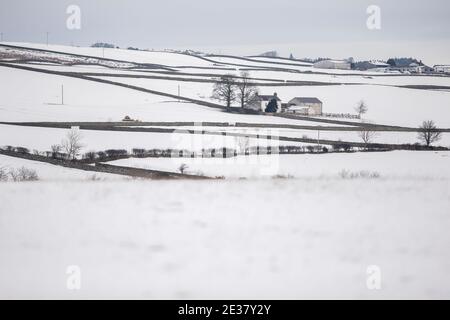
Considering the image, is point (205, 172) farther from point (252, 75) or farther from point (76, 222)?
point (252, 75)

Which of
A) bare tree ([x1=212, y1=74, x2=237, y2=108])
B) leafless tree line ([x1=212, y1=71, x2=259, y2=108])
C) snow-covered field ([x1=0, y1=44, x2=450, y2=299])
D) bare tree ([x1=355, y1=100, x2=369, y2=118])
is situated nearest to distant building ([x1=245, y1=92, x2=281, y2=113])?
leafless tree line ([x1=212, y1=71, x2=259, y2=108])

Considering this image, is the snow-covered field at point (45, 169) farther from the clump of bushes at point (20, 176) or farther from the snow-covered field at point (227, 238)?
the snow-covered field at point (227, 238)

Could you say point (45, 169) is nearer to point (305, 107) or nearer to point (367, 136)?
point (367, 136)

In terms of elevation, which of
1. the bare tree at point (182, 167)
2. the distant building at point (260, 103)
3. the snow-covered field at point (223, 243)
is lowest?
the snow-covered field at point (223, 243)

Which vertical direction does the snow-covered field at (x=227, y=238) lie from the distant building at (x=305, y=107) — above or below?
below

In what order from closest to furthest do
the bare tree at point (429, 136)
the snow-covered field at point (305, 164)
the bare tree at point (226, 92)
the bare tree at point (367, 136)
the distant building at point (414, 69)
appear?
Result: the snow-covered field at point (305, 164) → the bare tree at point (429, 136) → the bare tree at point (367, 136) → the bare tree at point (226, 92) → the distant building at point (414, 69)

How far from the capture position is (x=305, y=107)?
2808 inches

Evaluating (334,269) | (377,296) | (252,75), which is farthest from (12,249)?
(252,75)

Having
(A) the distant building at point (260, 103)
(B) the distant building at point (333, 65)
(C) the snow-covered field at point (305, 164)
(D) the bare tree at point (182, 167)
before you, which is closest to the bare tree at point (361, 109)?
(A) the distant building at point (260, 103)

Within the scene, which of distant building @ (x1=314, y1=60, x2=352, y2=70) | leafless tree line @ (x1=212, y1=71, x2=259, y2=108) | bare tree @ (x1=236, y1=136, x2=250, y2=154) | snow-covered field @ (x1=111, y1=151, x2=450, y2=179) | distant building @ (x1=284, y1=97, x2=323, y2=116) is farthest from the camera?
distant building @ (x1=314, y1=60, x2=352, y2=70)

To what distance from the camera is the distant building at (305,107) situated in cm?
7025

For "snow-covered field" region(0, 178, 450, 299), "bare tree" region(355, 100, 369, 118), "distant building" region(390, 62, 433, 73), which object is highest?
"distant building" region(390, 62, 433, 73)

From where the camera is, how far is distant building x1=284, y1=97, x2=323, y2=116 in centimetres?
7025

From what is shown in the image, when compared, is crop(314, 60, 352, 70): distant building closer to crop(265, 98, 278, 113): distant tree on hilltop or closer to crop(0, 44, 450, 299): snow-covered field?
crop(265, 98, 278, 113): distant tree on hilltop
